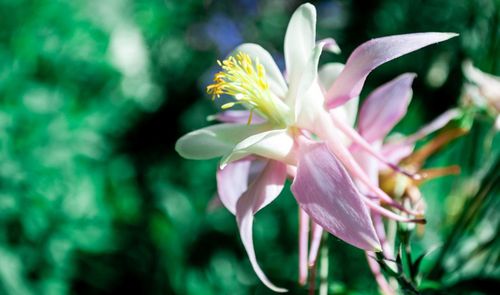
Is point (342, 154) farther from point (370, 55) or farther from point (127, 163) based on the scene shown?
point (127, 163)

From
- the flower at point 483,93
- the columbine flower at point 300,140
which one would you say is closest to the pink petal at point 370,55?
the columbine flower at point 300,140

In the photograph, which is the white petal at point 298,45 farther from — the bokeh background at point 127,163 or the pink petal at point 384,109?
the bokeh background at point 127,163

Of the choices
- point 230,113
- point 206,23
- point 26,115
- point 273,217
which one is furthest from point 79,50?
point 230,113

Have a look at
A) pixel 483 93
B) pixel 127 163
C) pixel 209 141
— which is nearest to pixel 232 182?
pixel 209 141

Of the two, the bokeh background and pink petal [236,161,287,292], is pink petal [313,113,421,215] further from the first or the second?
the bokeh background

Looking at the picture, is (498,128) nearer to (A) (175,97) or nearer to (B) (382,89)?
(B) (382,89)

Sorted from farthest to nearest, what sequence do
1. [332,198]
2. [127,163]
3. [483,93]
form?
[127,163] < [483,93] < [332,198]

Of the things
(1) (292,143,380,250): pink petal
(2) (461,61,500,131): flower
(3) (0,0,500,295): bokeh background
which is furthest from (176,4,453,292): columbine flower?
(3) (0,0,500,295): bokeh background
